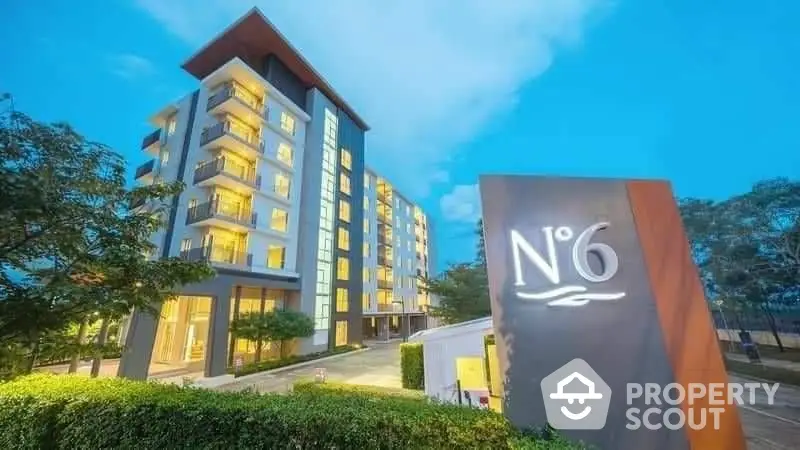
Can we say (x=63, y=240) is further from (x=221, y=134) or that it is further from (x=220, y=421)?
(x=221, y=134)

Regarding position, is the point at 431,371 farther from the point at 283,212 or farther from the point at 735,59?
the point at 735,59

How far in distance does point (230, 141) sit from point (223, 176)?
2.74 meters

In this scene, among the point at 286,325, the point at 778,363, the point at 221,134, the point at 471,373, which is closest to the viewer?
the point at 471,373

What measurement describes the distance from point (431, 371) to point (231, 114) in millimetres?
21575

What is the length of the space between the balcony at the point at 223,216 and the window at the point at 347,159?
11545 mm

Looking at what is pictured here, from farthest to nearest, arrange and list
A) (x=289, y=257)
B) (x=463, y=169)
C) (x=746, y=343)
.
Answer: (x=463, y=169) → (x=289, y=257) → (x=746, y=343)

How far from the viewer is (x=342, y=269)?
28.6 meters

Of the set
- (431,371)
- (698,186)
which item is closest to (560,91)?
(698,186)

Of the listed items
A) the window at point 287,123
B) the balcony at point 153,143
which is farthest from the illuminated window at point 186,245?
the window at point 287,123

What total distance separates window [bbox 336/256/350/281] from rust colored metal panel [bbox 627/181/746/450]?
24.5m

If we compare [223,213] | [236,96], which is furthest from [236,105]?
[223,213]

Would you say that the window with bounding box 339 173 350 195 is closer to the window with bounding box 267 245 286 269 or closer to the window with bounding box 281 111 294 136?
the window with bounding box 281 111 294 136

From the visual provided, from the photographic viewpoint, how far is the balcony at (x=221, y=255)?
18812mm

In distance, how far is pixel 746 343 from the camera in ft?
61.2
